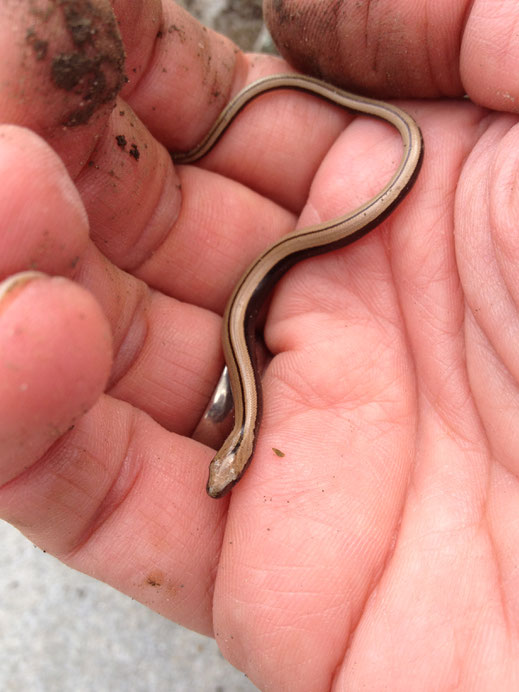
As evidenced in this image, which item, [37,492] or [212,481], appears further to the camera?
[212,481]

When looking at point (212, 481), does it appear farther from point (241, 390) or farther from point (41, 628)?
point (41, 628)

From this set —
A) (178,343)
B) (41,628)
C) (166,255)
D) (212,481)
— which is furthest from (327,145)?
(41,628)

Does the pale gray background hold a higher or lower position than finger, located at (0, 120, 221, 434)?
Result: lower

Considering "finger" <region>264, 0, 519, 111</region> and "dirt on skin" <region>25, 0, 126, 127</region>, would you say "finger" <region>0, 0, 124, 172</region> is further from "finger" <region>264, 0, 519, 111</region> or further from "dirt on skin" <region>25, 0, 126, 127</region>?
"finger" <region>264, 0, 519, 111</region>

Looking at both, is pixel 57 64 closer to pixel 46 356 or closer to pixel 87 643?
pixel 46 356

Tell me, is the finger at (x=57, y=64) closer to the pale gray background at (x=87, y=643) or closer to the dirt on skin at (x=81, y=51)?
the dirt on skin at (x=81, y=51)

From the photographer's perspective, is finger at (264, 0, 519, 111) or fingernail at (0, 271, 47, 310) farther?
finger at (264, 0, 519, 111)

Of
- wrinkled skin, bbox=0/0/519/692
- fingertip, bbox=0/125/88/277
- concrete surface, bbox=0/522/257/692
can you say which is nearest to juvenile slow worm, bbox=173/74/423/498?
wrinkled skin, bbox=0/0/519/692
